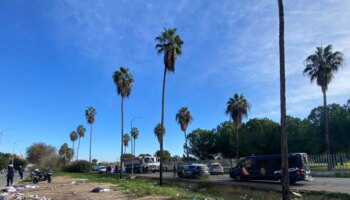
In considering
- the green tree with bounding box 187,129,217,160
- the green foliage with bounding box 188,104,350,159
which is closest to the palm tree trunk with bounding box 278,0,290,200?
the green foliage with bounding box 188,104,350,159

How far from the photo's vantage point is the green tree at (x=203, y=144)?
104562mm

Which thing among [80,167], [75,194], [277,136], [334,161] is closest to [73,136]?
[80,167]

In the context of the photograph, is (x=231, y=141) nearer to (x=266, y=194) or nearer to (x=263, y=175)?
(x=263, y=175)

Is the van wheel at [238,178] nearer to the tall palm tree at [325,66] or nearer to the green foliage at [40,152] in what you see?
the tall palm tree at [325,66]

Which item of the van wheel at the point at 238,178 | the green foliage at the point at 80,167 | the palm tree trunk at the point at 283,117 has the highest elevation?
the palm tree trunk at the point at 283,117

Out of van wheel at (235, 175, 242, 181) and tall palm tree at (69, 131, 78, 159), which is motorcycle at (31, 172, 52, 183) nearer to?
van wheel at (235, 175, 242, 181)

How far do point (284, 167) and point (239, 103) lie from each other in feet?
170

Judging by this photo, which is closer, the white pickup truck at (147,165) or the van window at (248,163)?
the van window at (248,163)

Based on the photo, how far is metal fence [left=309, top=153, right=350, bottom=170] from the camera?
44375 millimetres

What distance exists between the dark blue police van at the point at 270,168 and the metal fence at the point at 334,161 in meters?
15.5

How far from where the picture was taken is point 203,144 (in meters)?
107

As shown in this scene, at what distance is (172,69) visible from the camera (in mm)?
39125

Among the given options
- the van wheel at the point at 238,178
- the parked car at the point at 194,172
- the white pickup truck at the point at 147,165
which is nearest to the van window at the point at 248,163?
the van wheel at the point at 238,178

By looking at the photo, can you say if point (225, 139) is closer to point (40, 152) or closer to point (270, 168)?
point (40, 152)
